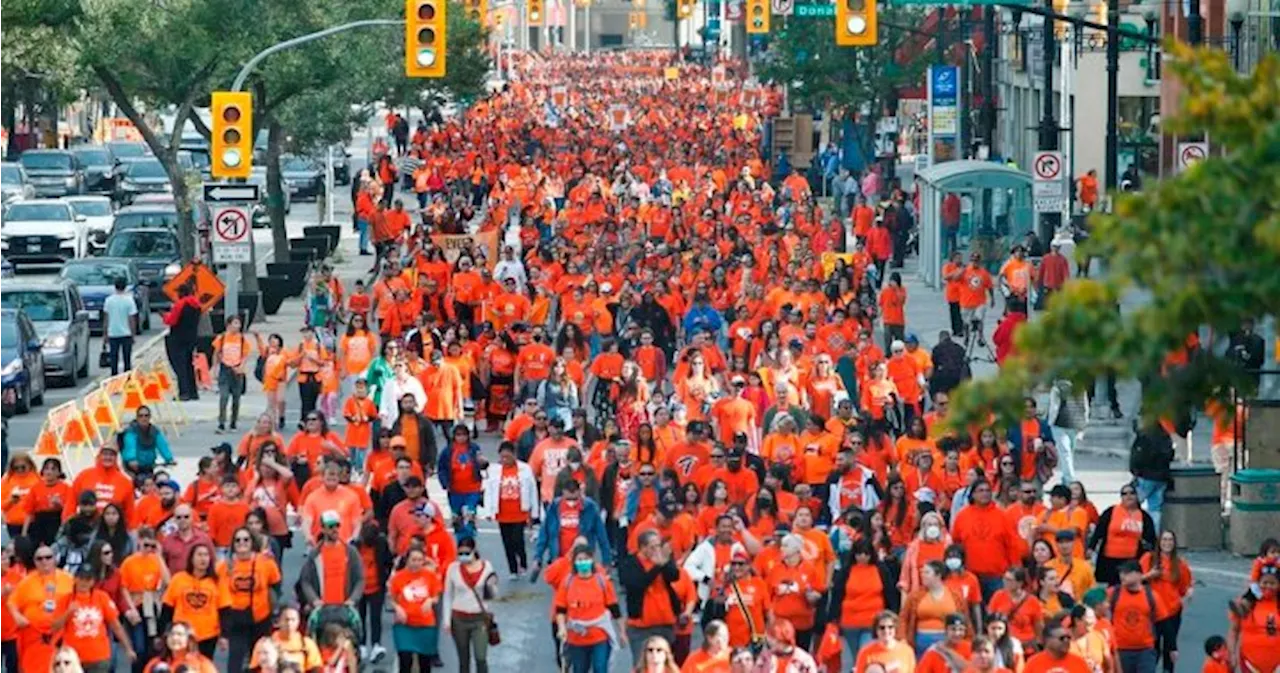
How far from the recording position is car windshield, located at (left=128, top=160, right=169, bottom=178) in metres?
68.7

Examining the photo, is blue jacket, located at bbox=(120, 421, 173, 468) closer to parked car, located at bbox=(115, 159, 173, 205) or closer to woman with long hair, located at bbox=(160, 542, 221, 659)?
woman with long hair, located at bbox=(160, 542, 221, 659)

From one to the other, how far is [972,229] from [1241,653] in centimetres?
2947

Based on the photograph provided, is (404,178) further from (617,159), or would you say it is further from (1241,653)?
(1241,653)

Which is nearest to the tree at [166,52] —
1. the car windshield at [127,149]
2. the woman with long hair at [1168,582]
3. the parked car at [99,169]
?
the woman with long hair at [1168,582]

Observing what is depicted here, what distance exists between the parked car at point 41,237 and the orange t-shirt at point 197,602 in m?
35.2

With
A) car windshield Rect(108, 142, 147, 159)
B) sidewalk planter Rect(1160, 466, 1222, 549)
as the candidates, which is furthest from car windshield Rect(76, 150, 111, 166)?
sidewalk planter Rect(1160, 466, 1222, 549)

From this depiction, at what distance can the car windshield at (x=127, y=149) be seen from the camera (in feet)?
253

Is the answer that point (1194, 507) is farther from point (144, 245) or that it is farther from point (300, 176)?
point (300, 176)

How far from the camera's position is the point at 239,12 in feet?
151

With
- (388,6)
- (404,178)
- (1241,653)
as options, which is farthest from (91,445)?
(404,178)

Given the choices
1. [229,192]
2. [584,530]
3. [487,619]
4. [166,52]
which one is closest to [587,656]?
[487,619]

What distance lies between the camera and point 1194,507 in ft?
84.2

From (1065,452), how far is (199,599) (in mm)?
10292

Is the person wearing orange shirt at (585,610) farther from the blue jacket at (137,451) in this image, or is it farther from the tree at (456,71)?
the tree at (456,71)
